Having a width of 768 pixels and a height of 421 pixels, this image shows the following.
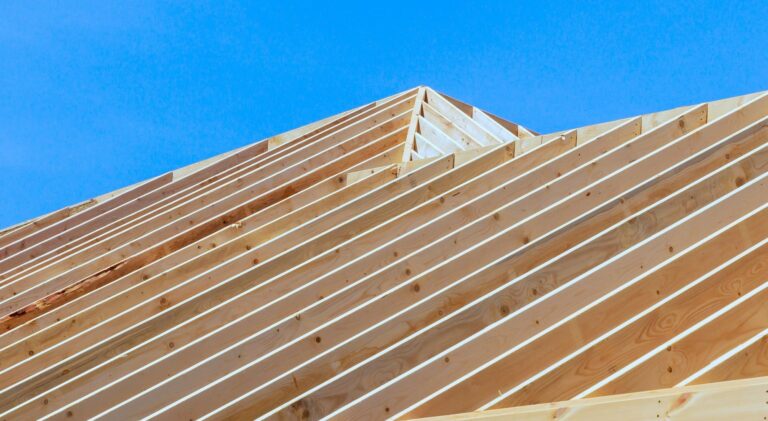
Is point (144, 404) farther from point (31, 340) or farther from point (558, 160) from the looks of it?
point (558, 160)

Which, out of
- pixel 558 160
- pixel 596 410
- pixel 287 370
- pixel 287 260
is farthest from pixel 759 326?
pixel 287 260

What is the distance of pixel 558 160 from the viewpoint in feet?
17.0

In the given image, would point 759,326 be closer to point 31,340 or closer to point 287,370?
point 287,370

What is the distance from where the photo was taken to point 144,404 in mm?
3996

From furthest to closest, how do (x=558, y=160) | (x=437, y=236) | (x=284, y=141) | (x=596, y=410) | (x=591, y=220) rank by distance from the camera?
1. (x=284, y=141)
2. (x=558, y=160)
3. (x=437, y=236)
4. (x=591, y=220)
5. (x=596, y=410)

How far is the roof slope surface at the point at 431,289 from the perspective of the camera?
10.8ft

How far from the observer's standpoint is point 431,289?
4.19 m

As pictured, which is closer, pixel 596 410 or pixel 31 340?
pixel 596 410

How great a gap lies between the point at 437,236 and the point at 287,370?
1.18 meters

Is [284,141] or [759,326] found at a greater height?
[284,141]

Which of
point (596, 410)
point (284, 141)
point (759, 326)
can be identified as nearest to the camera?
point (596, 410)

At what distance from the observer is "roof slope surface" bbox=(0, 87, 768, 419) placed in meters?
3.28

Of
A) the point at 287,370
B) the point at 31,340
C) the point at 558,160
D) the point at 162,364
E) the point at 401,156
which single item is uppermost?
the point at 401,156

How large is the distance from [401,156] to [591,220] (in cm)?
342
